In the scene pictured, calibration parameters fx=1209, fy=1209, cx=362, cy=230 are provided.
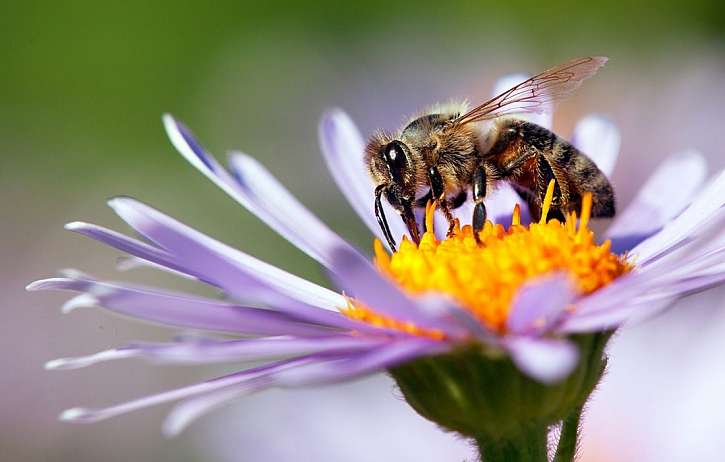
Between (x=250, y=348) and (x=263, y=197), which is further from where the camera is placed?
(x=263, y=197)


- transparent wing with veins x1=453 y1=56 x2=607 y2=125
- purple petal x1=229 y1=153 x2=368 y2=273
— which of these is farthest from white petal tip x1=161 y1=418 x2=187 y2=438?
transparent wing with veins x1=453 y1=56 x2=607 y2=125

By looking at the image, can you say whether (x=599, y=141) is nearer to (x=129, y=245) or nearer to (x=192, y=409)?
(x=129, y=245)

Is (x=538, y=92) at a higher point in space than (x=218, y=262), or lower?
higher

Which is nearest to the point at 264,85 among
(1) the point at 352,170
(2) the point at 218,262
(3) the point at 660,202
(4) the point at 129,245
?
(1) the point at 352,170

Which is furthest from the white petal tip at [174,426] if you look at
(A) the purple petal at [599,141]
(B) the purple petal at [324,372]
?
(A) the purple petal at [599,141]

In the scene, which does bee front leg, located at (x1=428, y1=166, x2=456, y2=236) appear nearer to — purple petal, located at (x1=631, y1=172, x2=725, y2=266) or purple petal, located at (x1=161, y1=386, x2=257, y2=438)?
purple petal, located at (x1=631, y1=172, x2=725, y2=266)

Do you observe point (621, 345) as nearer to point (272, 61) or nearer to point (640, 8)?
point (640, 8)

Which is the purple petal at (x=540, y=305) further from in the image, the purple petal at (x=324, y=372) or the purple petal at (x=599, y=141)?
the purple petal at (x=599, y=141)
